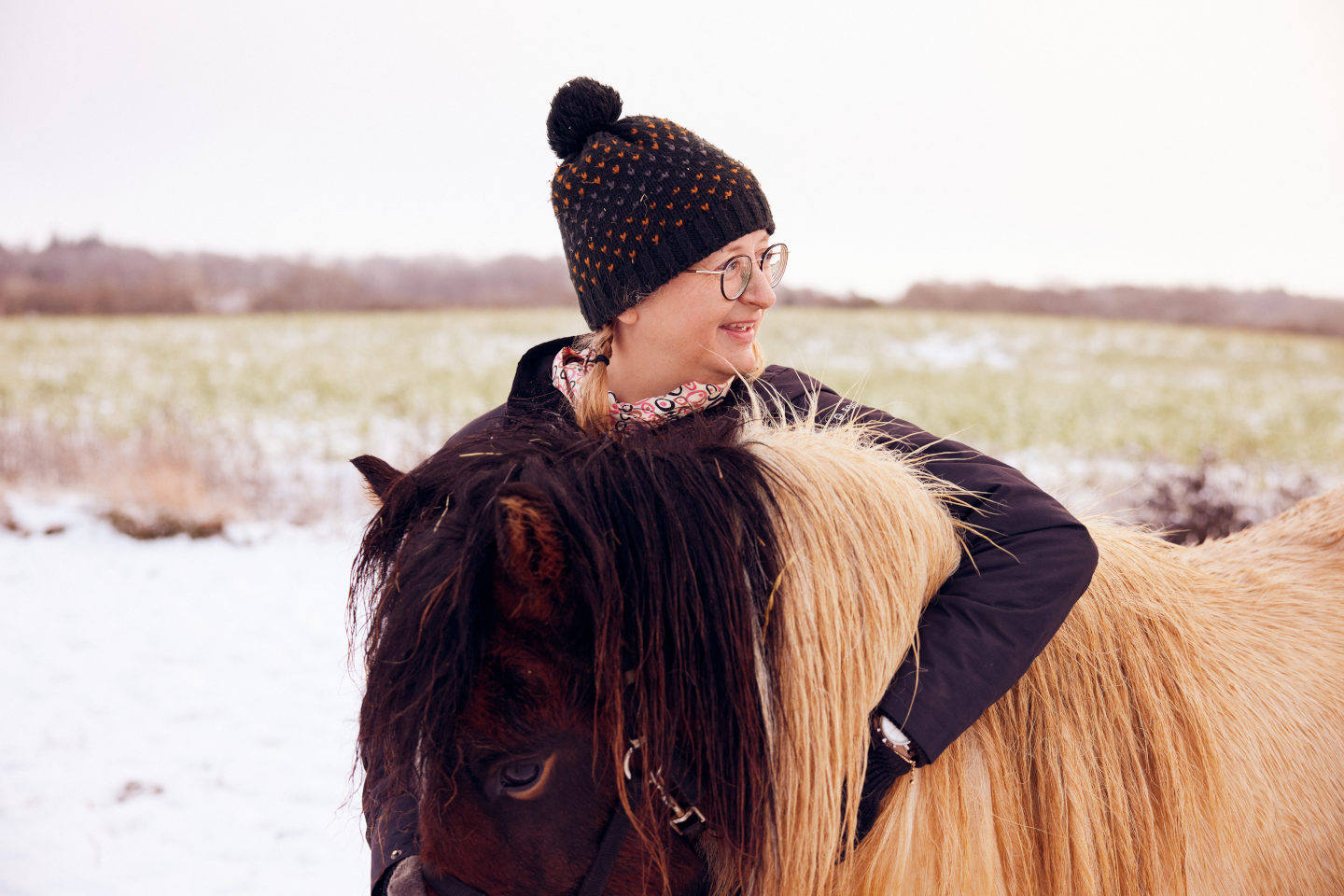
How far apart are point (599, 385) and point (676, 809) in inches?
39.2

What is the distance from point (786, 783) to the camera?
1.12m

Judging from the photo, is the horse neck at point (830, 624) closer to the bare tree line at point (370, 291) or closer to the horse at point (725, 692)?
the horse at point (725, 692)

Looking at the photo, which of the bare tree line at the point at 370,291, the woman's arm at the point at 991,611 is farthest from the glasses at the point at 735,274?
the bare tree line at the point at 370,291

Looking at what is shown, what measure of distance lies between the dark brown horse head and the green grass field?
6.43 meters

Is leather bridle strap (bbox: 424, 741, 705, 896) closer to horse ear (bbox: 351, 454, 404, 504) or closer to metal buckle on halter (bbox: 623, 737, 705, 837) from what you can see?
metal buckle on halter (bbox: 623, 737, 705, 837)

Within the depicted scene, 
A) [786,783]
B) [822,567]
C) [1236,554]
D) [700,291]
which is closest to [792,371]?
[700,291]

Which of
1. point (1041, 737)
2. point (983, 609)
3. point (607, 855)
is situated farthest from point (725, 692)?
point (1041, 737)

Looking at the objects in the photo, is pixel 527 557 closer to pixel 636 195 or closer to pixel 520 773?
pixel 520 773

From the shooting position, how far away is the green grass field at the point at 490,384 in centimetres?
1052

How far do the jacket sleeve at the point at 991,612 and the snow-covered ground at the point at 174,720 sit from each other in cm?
123

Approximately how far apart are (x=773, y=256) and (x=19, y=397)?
14.1m

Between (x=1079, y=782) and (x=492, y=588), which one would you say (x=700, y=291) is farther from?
(x=1079, y=782)

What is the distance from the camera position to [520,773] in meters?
1.12

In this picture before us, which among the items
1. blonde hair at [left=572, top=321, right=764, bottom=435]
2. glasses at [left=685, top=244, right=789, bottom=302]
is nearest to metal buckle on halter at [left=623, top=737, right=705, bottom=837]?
blonde hair at [left=572, top=321, right=764, bottom=435]
